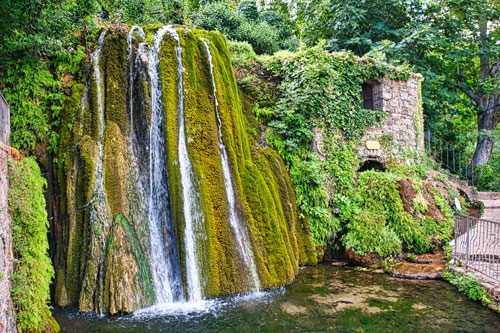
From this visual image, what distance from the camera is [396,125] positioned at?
1150 cm

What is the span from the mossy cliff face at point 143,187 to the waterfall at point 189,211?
85mm

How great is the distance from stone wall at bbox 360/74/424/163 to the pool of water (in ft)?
16.0

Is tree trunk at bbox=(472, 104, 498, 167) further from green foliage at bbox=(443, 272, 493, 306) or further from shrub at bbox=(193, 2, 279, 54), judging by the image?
green foliage at bbox=(443, 272, 493, 306)

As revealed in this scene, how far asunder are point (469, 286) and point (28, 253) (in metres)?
6.96

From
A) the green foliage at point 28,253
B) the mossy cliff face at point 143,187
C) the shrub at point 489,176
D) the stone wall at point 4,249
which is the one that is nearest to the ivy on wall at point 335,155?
the mossy cliff face at point 143,187

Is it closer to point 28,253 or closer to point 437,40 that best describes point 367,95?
point 437,40

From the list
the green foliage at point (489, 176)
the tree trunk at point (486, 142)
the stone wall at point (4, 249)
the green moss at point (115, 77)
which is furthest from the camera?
the tree trunk at point (486, 142)

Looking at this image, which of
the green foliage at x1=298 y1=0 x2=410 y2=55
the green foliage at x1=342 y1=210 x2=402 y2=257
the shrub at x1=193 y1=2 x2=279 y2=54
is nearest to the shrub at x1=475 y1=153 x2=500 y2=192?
the green foliage at x1=298 y1=0 x2=410 y2=55

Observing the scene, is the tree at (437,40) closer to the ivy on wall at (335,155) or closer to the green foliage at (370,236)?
the ivy on wall at (335,155)

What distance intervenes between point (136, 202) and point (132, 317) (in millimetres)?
1943

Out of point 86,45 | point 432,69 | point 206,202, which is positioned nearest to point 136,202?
point 206,202

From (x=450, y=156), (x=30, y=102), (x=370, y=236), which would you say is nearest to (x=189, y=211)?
(x=30, y=102)

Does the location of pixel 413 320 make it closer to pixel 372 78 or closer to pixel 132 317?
pixel 132 317

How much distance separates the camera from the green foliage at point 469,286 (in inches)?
244
